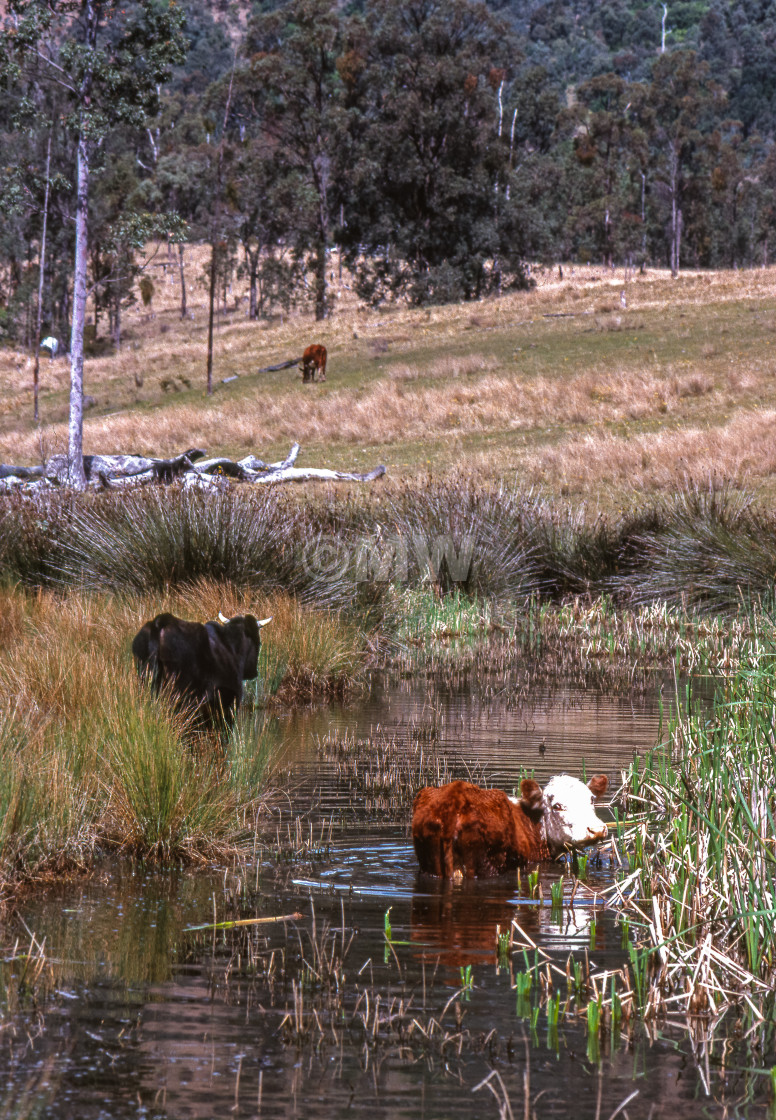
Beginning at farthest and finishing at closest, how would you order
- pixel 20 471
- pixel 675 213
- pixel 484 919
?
pixel 675 213 → pixel 20 471 → pixel 484 919

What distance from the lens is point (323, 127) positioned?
63.2m

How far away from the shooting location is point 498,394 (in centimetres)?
3431

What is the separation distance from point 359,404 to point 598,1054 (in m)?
31.9

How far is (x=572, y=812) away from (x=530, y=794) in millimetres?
239

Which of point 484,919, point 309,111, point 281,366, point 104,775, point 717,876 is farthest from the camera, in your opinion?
point 309,111

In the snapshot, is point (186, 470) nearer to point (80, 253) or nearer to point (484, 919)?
→ point (80, 253)

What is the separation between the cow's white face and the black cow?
2227 millimetres

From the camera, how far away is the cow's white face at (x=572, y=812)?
221 inches

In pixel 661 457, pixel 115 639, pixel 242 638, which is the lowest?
pixel 661 457

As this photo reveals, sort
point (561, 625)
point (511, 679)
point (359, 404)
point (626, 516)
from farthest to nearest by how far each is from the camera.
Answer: point (359, 404) < point (626, 516) < point (561, 625) < point (511, 679)

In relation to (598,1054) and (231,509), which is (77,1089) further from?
(231,509)

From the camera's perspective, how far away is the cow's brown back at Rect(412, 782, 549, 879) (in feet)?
17.2

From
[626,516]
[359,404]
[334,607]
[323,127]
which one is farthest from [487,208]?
[334,607]

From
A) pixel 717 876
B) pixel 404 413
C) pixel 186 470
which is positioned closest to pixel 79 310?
pixel 186 470
